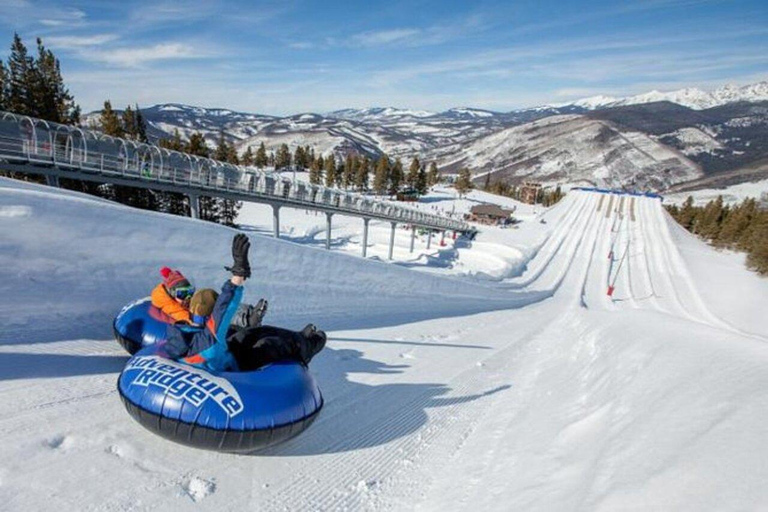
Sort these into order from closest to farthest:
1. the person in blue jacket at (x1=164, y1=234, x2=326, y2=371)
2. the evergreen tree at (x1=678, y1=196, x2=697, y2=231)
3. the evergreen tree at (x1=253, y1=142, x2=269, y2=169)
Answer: the person in blue jacket at (x1=164, y1=234, x2=326, y2=371) → the evergreen tree at (x1=678, y1=196, x2=697, y2=231) → the evergreen tree at (x1=253, y1=142, x2=269, y2=169)

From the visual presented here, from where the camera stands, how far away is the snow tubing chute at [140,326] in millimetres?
6051

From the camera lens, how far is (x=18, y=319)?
21.1 feet

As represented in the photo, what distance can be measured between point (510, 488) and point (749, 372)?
3162 millimetres

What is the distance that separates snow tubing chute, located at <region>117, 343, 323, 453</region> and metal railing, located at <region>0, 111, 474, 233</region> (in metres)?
14.8

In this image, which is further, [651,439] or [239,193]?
[239,193]

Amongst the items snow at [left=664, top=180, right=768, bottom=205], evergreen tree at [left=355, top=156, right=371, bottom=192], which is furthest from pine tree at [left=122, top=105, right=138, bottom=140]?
snow at [left=664, top=180, right=768, bottom=205]

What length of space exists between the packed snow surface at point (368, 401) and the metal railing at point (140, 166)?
860 centimetres

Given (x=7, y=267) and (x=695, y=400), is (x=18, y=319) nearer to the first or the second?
(x=7, y=267)

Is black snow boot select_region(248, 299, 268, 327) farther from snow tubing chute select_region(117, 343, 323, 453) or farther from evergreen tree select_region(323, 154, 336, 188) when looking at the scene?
evergreen tree select_region(323, 154, 336, 188)

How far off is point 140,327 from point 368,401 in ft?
12.1

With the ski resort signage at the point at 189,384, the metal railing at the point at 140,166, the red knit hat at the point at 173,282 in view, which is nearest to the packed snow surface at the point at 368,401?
the ski resort signage at the point at 189,384

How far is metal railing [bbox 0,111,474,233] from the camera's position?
48.5ft

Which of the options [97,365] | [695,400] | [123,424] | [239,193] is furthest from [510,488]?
[239,193]

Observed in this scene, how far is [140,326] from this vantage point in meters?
6.14
